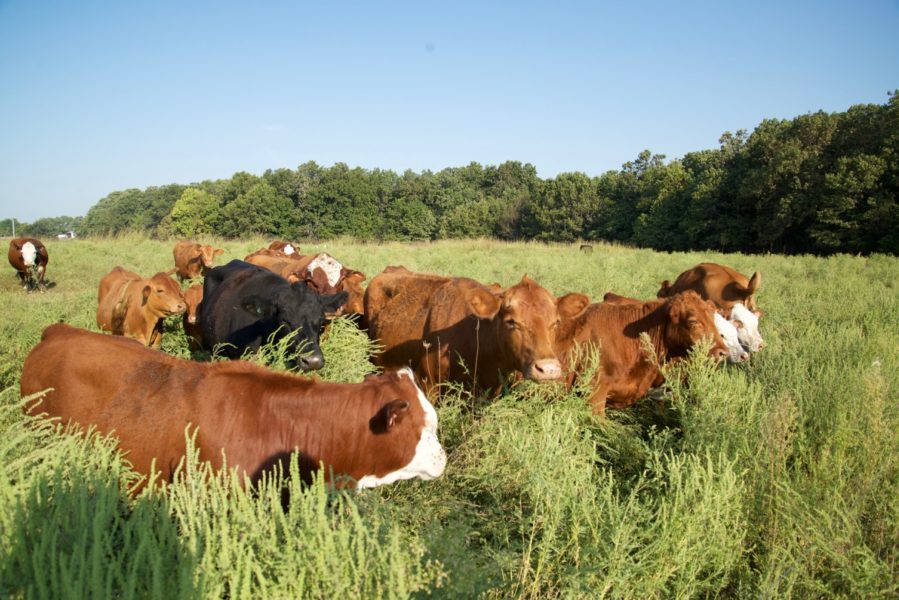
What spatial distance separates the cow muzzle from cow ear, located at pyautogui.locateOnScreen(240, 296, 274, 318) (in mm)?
3057

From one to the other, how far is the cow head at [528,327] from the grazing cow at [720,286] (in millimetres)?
4149

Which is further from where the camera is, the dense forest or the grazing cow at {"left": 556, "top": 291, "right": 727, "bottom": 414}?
the dense forest

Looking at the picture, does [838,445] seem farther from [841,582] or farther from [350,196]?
[350,196]

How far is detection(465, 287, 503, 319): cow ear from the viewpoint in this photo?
5613mm

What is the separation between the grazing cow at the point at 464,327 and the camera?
5.12 metres

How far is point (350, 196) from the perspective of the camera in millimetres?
67875

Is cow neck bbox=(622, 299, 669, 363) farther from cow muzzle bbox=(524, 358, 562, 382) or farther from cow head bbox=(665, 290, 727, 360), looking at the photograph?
cow muzzle bbox=(524, 358, 562, 382)

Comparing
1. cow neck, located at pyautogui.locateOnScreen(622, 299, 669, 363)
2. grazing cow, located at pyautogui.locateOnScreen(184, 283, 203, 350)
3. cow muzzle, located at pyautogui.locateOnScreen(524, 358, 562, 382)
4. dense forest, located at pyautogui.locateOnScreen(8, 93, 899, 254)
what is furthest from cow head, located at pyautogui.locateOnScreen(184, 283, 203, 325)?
dense forest, located at pyautogui.locateOnScreen(8, 93, 899, 254)

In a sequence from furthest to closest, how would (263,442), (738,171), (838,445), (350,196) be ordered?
(350,196) < (738,171) < (838,445) < (263,442)

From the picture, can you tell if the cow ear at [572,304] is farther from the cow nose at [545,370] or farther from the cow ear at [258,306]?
the cow ear at [258,306]

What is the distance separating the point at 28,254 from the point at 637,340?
18536 mm

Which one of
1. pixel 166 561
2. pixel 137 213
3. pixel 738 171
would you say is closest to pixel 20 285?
pixel 166 561

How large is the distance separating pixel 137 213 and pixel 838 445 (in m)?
125

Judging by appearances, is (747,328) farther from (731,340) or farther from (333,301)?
(333,301)
